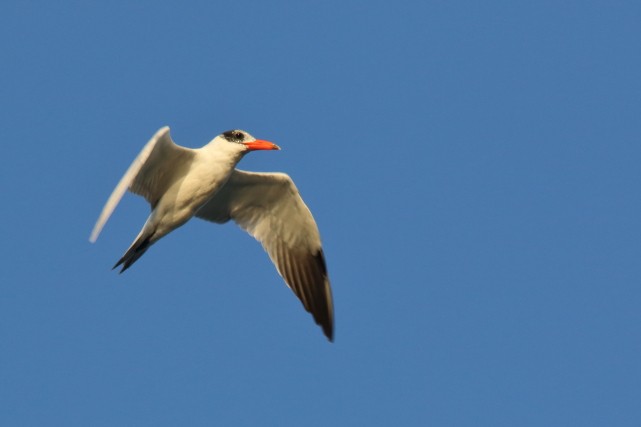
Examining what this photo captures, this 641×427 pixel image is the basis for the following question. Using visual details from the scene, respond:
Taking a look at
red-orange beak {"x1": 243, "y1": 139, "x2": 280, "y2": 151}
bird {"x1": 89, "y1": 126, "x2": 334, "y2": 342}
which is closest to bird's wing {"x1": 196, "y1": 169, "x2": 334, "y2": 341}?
bird {"x1": 89, "y1": 126, "x2": 334, "y2": 342}

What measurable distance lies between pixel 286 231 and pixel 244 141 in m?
2.43

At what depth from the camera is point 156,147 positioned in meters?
15.2

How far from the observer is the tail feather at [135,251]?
1577 centimetres

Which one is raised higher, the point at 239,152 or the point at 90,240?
the point at 239,152

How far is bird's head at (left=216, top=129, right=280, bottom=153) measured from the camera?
15930mm

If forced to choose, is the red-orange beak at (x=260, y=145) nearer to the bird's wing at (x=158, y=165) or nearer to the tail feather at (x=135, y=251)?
the bird's wing at (x=158, y=165)

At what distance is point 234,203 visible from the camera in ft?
58.0

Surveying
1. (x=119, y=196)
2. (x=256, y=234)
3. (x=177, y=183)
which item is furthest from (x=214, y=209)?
(x=119, y=196)

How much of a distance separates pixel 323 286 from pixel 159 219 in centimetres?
344

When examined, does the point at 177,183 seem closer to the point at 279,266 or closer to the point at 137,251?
the point at 137,251

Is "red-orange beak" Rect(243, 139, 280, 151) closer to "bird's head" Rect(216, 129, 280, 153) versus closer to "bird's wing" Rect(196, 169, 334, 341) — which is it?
"bird's head" Rect(216, 129, 280, 153)

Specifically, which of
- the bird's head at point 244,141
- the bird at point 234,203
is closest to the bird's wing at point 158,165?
the bird at point 234,203

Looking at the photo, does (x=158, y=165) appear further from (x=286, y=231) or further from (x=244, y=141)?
(x=286, y=231)

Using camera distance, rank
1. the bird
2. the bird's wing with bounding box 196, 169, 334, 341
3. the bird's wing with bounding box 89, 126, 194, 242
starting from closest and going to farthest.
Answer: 1. the bird's wing with bounding box 89, 126, 194, 242
2. the bird
3. the bird's wing with bounding box 196, 169, 334, 341
